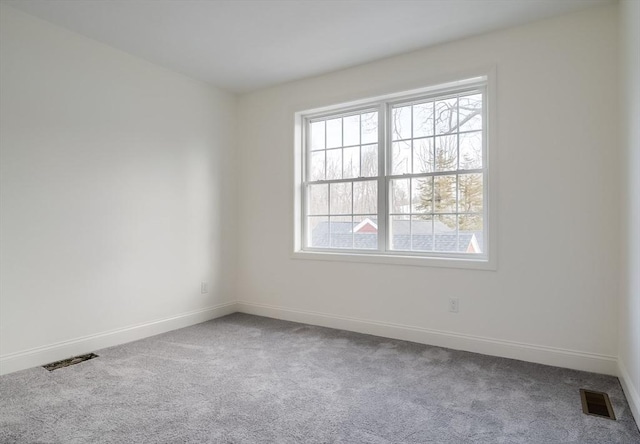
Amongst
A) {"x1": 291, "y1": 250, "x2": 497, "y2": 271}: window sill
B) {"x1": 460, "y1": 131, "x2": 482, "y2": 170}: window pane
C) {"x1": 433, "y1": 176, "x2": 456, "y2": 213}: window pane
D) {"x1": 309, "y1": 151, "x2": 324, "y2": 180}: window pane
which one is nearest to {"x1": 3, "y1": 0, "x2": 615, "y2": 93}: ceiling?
{"x1": 460, "y1": 131, "x2": 482, "y2": 170}: window pane

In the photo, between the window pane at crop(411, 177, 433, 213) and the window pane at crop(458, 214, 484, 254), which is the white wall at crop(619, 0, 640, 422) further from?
the window pane at crop(411, 177, 433, 213)

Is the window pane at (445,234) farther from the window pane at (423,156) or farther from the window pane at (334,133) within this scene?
the window pane at (334,133)

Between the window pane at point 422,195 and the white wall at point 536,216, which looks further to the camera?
the window pane at point 422,195

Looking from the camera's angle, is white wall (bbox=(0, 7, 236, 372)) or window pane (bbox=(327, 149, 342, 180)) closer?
white wall (bbox=(0, 7, 236, 372))

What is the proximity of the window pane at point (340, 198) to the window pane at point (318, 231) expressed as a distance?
0.16 metres

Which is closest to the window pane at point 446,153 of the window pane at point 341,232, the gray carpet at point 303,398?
the window pane at point 341,232

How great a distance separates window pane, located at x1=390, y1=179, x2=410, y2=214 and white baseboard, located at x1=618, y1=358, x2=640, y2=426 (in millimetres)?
1946

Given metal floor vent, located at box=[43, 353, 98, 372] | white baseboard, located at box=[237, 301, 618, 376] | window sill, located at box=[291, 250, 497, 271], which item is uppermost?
window sill, located at box=[291, 250, 497, 271]

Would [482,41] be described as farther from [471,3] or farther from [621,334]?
[621,334]

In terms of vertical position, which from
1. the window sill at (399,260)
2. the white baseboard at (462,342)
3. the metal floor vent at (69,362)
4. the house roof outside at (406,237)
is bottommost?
the metal floor vent at (69,362)

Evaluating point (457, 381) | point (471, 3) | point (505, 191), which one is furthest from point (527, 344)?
point (471, 3)

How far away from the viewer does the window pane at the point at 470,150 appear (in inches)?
130

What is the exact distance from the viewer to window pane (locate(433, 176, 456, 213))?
3.40m

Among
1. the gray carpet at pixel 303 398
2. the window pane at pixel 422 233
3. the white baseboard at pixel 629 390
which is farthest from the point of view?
the window pane at pixel 422 233
